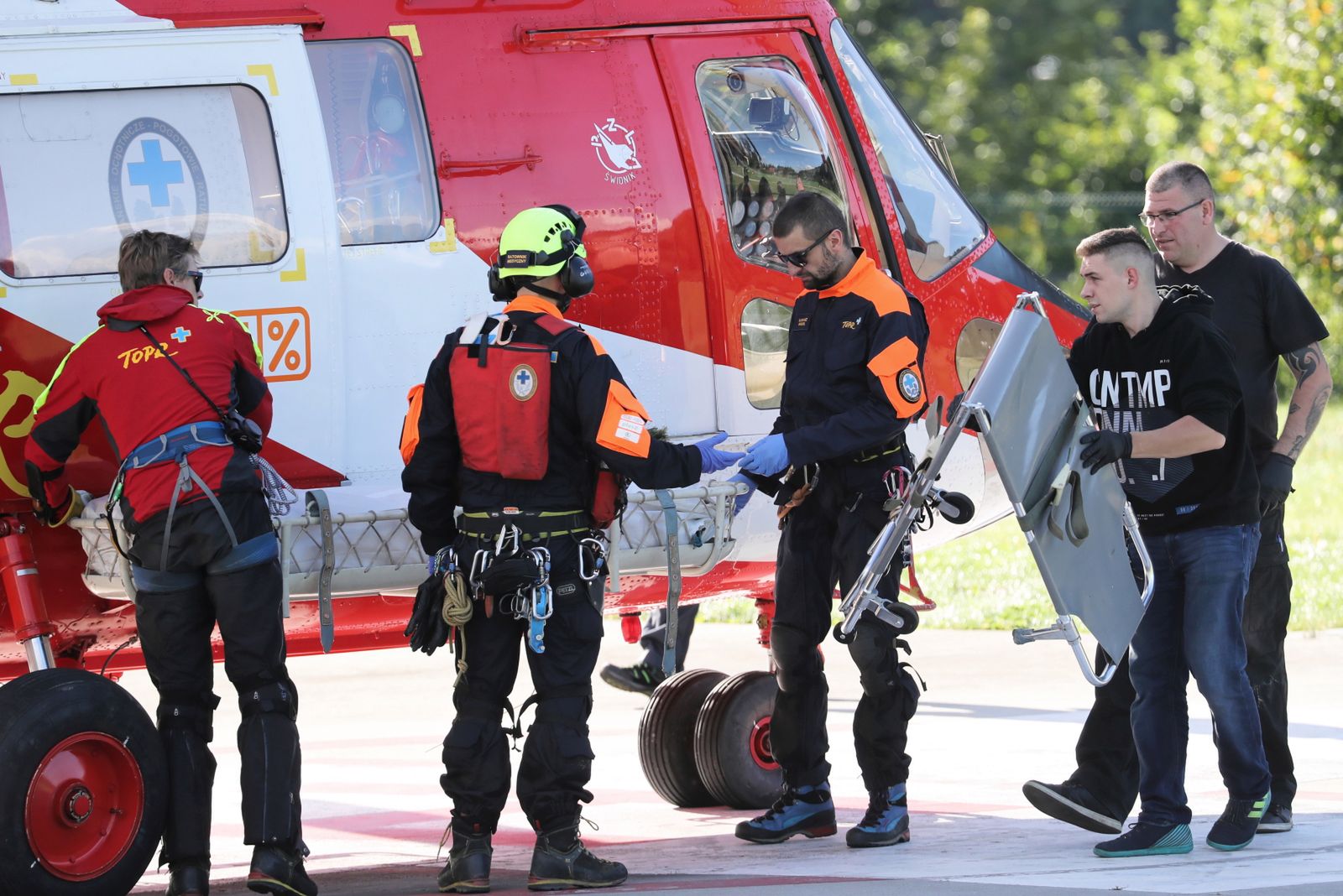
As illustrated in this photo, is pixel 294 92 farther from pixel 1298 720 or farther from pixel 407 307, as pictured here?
pixel 1298 720

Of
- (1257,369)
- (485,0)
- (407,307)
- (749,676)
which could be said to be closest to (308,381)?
(407,307)

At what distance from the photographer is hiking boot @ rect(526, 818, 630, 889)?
602 centimetres

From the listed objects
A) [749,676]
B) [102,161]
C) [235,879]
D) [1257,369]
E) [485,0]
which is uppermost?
[485,0]

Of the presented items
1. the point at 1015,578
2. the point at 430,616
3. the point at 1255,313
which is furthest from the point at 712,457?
the point at 1015,578

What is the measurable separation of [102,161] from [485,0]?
150 cm

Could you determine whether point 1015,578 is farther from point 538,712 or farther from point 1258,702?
point 538,712

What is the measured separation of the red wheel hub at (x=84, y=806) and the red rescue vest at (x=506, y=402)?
137 cm

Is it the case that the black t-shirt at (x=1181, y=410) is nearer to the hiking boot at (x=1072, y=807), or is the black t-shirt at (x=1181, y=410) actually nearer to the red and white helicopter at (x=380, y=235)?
the hiking boot at (x=1072, y=807)

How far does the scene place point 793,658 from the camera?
6.61 meters

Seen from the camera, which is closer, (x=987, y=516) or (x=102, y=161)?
(x=102, y=161)

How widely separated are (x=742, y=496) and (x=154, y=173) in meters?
2.25

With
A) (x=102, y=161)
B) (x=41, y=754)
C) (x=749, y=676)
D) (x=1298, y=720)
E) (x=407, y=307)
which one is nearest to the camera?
(x=41, y=754)

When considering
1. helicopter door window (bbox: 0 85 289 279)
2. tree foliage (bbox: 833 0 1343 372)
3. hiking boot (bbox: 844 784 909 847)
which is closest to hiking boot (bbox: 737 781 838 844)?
hiking boot (bbox: 844 784 909 847)

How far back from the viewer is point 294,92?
6.57 meters
